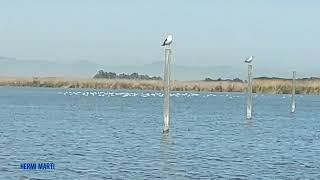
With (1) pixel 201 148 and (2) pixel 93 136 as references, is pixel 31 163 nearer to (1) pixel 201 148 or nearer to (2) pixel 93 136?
(1) pixel 201 148

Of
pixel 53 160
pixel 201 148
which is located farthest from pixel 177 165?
pixel 201 148

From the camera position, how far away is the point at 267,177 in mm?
22203

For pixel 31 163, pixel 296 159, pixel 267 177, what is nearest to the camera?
pixel 267 177

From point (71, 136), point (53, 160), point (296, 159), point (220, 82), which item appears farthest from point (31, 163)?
point (220, 82)

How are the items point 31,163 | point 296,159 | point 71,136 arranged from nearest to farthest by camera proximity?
point 31,163 → point 296,159 → point 71,136

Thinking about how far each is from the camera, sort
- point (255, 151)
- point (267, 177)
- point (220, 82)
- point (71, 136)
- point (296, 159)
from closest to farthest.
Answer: point (267, 177) → point (296, 159) → point (255, 151) → point (71, 136) → point (220, 82)

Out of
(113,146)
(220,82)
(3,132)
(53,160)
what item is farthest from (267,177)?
(220,82)

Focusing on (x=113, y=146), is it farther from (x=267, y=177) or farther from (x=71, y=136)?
(x=267, y=177)

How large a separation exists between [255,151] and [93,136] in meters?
8.71

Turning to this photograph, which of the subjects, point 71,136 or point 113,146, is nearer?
point 113,146

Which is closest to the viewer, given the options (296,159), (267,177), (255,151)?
(267,177)

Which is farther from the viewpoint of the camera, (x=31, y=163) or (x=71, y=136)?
(x=71, y=136)

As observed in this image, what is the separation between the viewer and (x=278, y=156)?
92.4ft

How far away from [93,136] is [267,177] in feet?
48.0
